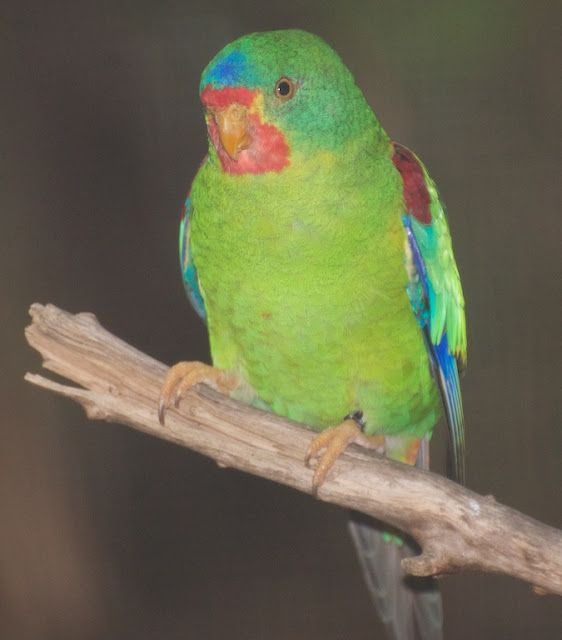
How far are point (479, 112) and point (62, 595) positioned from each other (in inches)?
98.9

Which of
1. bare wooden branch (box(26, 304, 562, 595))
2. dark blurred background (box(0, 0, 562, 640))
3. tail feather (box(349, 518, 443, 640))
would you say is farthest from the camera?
dark blurred background (box(0, 0, 562, 640))

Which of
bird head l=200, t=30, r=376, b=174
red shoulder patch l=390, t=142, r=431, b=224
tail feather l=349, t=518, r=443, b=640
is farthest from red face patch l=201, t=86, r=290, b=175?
tail feather l=349, t=518, r=443, b=640

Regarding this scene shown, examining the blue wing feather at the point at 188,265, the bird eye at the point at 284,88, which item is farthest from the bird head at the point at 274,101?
the blue wing feather at the point at 188,265

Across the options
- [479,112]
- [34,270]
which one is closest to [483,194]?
[479,112]

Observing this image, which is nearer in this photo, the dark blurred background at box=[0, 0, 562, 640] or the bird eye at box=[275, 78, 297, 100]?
the bird eye at box=[275, 78, 297, 100]

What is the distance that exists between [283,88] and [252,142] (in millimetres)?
131

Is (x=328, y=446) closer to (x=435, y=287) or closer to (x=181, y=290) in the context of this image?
(x=435, y=287)

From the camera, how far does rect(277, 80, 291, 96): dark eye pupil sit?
5.54ft

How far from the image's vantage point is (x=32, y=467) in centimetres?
292

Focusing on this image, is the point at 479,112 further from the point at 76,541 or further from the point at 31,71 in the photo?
the point at 76,541

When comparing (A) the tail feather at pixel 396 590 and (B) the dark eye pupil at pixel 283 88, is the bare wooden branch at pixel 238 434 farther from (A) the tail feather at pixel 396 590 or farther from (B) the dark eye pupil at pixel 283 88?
(B) the dark eye pupil at pixel 283 88

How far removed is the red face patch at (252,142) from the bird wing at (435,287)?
368mm

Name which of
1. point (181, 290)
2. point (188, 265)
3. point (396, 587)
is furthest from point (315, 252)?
point (181, 290)

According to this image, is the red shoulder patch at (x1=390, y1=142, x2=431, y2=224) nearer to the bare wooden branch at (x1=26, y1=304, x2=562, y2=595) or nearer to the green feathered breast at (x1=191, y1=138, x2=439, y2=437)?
the green feathered breast at (x1=191, y1=138, x2=439, y2=437)
